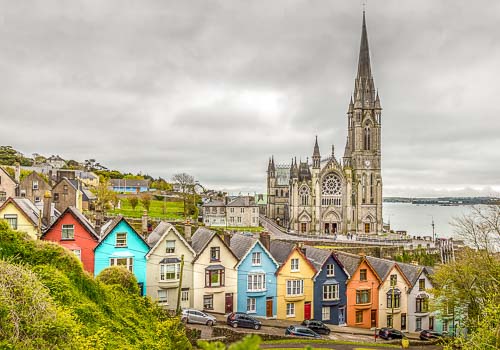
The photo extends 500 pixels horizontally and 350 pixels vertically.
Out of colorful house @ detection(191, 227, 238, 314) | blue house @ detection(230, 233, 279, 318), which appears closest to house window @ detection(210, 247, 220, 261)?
colorful house @ detection(191, 227, 238, 314)

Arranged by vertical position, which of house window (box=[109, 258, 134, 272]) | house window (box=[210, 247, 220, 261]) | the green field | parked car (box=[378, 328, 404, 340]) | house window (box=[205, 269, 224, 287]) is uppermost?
the green field

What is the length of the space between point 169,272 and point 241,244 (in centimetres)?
743

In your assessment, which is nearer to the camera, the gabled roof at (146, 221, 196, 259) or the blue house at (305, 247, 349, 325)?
the gabled roof at (146, 221, 196, 259)

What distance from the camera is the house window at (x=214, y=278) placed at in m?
36.4

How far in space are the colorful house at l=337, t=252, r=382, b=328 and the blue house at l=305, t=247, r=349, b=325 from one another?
1.88 ft

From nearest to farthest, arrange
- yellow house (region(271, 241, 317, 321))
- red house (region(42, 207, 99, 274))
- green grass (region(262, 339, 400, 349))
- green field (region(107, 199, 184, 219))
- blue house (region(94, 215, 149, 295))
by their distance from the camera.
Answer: green grass (region(262, 339, 400, 349)) → red house (region(42, 207, 99, 274)) → blue house (region(94, 215, 149, 295)) → yellow house (region(271, 241, 317, 321)) → green field (region(107, 199, 184, 219))

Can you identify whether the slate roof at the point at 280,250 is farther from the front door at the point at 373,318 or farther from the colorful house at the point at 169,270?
the front door at the point at 373,318

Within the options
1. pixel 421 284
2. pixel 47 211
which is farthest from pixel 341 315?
pixel 47 211

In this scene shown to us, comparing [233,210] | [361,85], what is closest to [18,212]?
[233,210]

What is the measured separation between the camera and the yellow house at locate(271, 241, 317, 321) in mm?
38125

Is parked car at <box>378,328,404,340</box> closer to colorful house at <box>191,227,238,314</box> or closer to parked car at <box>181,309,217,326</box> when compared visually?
colorful house at <box>191,227,238,314</box>

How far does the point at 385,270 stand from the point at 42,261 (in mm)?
31377

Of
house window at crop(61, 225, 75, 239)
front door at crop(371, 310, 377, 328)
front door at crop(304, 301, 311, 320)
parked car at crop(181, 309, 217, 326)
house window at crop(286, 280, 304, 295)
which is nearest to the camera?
parked car at crop(181, 309, 217, 326)

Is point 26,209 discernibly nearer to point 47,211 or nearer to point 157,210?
point 47,211
